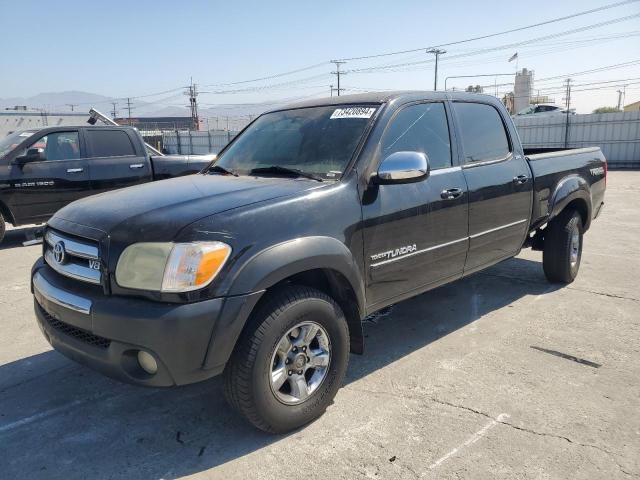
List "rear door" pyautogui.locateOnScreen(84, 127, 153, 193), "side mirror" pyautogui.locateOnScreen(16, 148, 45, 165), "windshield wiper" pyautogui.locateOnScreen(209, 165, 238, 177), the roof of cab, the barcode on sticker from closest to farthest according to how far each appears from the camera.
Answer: the barcode on sticker → the roof of cab → "windshield wiper" pyautogui.locateOnScreen(209, 165, 238, 177) → "side mirror" pyautogui.locateOnScreen(16, 148, 45, 165) → "rear door" pyautogui.locateOnScreen(84, 127, 153, 193)

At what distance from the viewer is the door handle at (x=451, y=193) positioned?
143 inches

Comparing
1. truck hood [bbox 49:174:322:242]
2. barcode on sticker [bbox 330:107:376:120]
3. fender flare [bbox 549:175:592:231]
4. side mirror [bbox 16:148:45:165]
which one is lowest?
fender flare [bbox 549:175:592:231]

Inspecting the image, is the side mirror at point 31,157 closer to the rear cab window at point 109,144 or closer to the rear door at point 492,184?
→ the rear cab window at point 109,144

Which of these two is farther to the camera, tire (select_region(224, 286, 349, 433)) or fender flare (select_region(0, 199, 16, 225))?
fender flare (select_region(0, 199, 16, 225))

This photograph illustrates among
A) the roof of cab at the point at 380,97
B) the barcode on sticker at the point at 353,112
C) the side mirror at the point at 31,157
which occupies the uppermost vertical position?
the roof of cab at the point at 380,97

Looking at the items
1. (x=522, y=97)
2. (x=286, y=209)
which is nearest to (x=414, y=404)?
(x=286, y=209)

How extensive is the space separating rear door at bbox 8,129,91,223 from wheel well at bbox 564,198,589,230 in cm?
685

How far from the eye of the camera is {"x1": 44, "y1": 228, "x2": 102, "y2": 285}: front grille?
8.48ft

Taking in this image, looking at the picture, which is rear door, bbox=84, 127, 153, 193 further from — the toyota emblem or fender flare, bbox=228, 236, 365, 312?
fender flare, bbox=228, 236, 365, 312

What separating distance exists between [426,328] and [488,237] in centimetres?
91

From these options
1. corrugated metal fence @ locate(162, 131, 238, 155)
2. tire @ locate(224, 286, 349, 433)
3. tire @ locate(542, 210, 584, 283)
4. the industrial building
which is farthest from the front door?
the industrial building

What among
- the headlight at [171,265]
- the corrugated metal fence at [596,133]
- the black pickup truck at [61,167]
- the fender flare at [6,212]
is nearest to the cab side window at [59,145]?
the black pickup truck at [61,167]

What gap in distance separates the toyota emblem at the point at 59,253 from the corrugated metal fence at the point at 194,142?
33.9 metres

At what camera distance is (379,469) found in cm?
250
